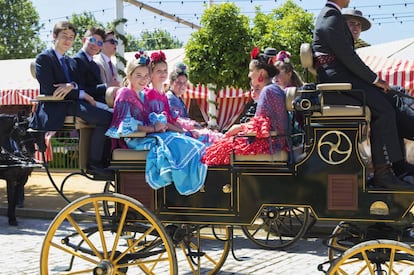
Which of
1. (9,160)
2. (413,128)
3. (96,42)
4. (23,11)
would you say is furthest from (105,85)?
(23,11)

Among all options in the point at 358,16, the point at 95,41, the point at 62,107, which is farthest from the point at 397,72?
the point at 62,107

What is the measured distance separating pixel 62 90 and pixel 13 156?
471 centimetres

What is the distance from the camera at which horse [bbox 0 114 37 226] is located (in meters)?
8.73

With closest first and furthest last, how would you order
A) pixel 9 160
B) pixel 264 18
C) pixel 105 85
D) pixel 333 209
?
pixel 333 209 < pixel 105 85 < pixel 9 160 < pixel 264 18

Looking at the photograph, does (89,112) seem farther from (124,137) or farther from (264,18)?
(264,18)

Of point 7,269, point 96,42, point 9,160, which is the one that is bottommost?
point 7,269

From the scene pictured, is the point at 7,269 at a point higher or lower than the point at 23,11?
lower

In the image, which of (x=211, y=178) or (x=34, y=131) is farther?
(x=34, y=131)

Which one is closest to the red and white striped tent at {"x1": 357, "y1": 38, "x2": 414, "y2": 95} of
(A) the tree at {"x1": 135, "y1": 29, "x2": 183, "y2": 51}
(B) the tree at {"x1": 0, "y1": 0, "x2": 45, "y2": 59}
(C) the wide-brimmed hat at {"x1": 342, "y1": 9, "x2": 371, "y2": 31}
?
(C) the wide-brimmed hat at {"x1": 342, "y1": 9, "x2": 371, "y2": 31}

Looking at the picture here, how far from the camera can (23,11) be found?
136ft

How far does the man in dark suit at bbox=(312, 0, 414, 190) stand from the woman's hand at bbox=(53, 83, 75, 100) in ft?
6.56

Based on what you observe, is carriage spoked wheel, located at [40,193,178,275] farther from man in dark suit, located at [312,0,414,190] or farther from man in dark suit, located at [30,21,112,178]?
man in dark suit, located at [312,0,414,190]

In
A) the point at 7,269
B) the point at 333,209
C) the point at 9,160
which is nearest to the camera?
the point at 333,209

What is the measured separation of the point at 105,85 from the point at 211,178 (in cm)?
166
